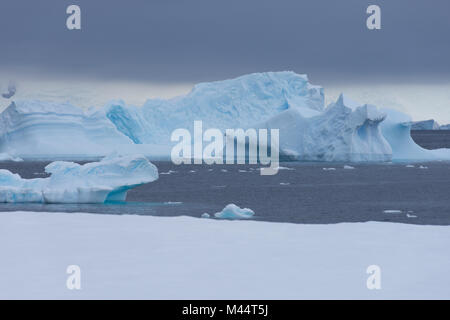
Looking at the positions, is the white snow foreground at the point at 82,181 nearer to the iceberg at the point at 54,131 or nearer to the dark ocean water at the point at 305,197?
the dark ocean water at the point at 305,197

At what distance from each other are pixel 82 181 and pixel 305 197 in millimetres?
8574

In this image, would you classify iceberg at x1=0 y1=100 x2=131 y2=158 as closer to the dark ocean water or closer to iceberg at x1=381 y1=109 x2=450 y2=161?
the dark ocean water

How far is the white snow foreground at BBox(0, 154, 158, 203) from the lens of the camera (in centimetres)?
1833

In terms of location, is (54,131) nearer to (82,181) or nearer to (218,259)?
(82,181)

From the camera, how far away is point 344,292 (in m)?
6.56

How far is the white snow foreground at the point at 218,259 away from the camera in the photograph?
663 centimetres

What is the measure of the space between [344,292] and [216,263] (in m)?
1.74

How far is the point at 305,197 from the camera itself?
79.9 ft

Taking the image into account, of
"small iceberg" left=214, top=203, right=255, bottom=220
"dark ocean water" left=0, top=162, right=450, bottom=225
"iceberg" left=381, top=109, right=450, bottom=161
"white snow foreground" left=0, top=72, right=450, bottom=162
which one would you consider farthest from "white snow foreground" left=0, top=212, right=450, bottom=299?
"iceberg" left=381, top=109, right=450, bottom=161

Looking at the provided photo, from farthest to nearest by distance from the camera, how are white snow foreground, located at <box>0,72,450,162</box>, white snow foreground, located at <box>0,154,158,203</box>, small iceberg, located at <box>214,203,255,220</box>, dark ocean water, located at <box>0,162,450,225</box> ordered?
white snow foreground, located at <box>0,72,450,162</box> → white snow foreground, located at <box>0,154,158,203</box> → dark ocean water, located at <box>0,162,450,225</box> → small iceberg, located at <box>214,203,255,220</box>

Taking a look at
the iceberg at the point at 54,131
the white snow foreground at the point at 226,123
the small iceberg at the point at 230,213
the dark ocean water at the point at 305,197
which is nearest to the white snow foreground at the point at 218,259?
the small iceberg at the point at 230,213

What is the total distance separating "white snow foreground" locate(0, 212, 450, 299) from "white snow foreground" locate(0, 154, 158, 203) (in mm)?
7102
